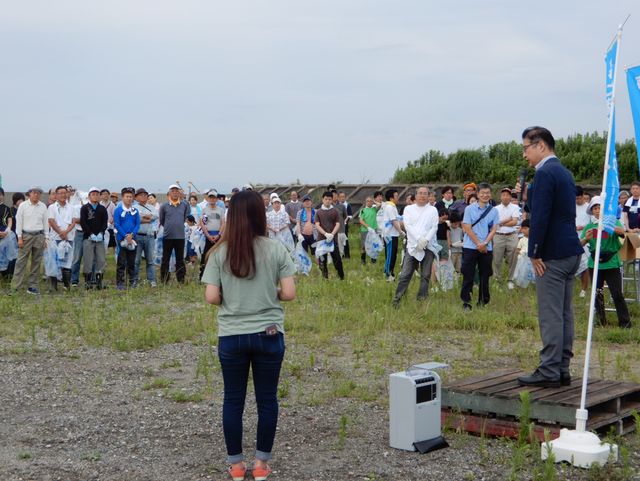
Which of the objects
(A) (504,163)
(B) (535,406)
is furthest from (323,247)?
(A) (504,163)

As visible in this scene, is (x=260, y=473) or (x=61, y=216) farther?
(x=61, y=216)

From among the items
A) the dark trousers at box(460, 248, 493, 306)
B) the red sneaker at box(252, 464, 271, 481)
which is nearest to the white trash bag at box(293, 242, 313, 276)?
the dark trousers at box(460, 248, 493, 306)

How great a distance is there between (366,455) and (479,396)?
42.6 inches

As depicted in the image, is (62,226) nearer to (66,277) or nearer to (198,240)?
(66,277)

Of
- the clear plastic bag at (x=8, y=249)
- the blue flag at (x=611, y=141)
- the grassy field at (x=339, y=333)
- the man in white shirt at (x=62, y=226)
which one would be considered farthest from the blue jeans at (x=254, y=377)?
the clear plastic bag at (x=8, y=249)

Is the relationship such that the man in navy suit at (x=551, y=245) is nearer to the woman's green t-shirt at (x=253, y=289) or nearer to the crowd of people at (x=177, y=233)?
A: the woman's green t-shirt at (x=253, y=289)

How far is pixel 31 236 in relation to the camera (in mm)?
16141

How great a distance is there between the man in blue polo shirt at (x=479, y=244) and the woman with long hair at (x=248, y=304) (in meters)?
7.99

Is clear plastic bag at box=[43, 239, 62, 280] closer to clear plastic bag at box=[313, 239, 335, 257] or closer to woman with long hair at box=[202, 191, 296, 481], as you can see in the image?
clear plastic bag at box=[313, 239, 335, 257]

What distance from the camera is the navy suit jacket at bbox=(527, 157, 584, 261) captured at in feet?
23.0

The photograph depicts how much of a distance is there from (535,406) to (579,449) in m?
0.66

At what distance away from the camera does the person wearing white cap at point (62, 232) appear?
16.6 m

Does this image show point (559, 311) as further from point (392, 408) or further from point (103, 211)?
point (103, 211)

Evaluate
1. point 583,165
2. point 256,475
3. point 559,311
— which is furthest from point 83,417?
point 583,165
